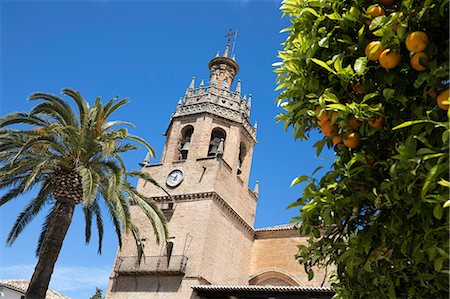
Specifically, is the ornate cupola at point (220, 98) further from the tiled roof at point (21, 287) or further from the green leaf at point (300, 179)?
the green leaf at point (300, 179)

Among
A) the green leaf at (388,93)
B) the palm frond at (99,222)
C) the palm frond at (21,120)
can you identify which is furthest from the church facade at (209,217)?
the green leaf at (388,93)

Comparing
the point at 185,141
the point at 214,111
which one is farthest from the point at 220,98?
the point at 185,141

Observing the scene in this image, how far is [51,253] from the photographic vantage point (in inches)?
441

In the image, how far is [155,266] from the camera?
2389 centimetres

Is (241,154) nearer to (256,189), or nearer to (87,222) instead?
(256,189)

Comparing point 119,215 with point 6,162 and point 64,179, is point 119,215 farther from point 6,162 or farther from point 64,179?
point 6,162

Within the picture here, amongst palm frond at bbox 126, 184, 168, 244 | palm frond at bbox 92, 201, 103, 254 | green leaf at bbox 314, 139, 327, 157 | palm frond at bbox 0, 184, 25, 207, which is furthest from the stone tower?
green leaf at bbox 314, 139, 327, 157

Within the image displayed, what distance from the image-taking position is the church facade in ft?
78.0

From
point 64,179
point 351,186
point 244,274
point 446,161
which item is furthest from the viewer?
point 244,274

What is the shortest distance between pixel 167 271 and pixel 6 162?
1269 centimetres

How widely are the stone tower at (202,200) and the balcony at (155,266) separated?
29mm

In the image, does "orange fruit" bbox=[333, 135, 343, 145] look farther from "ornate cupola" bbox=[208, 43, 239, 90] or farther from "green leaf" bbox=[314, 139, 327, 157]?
"ornate cupola" bbox=[208, 43, 239, 90]

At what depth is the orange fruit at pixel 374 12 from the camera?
2.40m

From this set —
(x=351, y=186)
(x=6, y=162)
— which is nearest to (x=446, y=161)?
(x=351, y=186)
